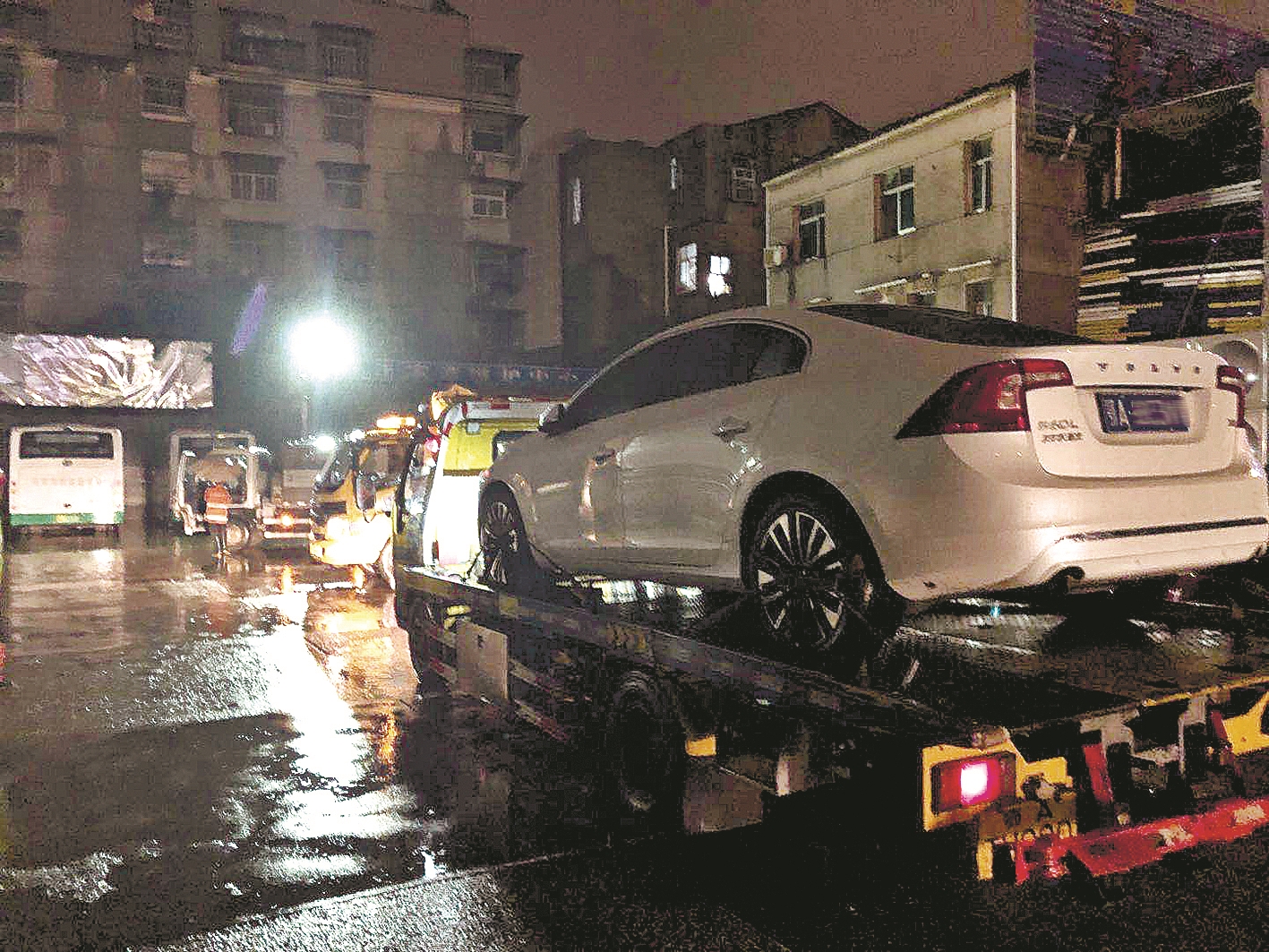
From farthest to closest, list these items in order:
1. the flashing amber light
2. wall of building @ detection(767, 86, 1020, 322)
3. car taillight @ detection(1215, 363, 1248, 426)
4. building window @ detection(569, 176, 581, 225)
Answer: building window @ detection(569, 176, 581, 225), wall of building @ detection(767, 86, 1020, 322), the flashing amber light, car taillight @ detection(1215, 363, 1248, 426)

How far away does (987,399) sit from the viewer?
138 inches

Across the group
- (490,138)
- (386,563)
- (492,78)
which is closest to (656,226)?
(490,138)

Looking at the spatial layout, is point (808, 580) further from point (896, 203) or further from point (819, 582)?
point (896, 203)

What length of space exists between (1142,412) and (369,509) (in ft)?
36.8

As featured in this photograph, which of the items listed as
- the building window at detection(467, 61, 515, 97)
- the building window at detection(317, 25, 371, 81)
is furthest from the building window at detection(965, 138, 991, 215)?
the building window at detection(317, 25, 371, 81)

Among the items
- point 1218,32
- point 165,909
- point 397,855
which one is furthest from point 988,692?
point 1218,32

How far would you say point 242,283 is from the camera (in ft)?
124

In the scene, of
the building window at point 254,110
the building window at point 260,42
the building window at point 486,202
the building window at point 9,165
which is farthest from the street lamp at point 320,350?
the building window at point 9,165

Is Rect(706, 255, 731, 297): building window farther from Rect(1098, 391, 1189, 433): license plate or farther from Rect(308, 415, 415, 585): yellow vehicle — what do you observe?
Rect(1098, 391, 1189, 433): license plate

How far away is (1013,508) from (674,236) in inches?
1352

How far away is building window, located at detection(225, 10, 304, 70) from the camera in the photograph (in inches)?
1490

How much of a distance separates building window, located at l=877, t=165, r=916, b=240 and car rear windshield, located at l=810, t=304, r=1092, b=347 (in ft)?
67.9

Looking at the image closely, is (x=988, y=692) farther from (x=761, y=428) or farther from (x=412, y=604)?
(x=412, y=604)

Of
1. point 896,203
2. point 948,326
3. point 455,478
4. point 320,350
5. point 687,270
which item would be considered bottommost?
point 455,478
